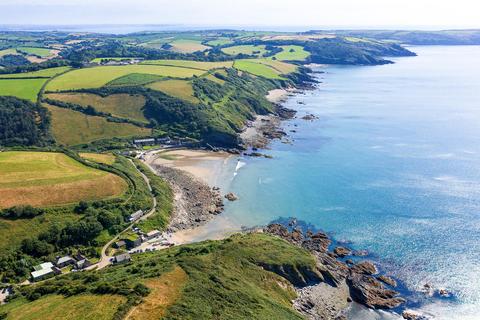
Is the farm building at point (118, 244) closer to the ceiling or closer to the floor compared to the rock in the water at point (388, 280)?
closer to the ceiling

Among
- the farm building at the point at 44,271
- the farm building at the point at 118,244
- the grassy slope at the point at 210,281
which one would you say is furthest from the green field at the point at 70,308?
the farm building at the point at 118,244

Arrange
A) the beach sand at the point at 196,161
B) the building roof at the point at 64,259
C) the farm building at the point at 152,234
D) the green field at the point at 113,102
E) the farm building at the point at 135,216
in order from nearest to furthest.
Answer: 1. the building roof at the point at 64,259
2. the farm building at the point at 152,234
3. the farm building at the point at 135,216
4. the beach sand at the point at 196,161
5. the green field at the point at 113,102

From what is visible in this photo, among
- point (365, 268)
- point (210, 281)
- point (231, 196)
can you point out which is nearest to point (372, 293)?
point (365, 268)

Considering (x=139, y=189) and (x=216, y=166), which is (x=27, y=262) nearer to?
(x=139, y=189)

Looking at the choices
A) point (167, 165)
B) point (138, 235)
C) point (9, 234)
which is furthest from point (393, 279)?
point (167, 165)

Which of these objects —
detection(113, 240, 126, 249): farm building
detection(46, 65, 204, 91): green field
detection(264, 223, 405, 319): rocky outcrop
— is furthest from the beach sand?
detection(46, 65, 204, 91): green field

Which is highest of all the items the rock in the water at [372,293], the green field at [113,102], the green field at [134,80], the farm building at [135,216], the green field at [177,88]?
the green field at [134,80]

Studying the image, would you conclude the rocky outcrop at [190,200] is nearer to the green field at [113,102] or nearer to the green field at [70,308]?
the green field at [70,308]
